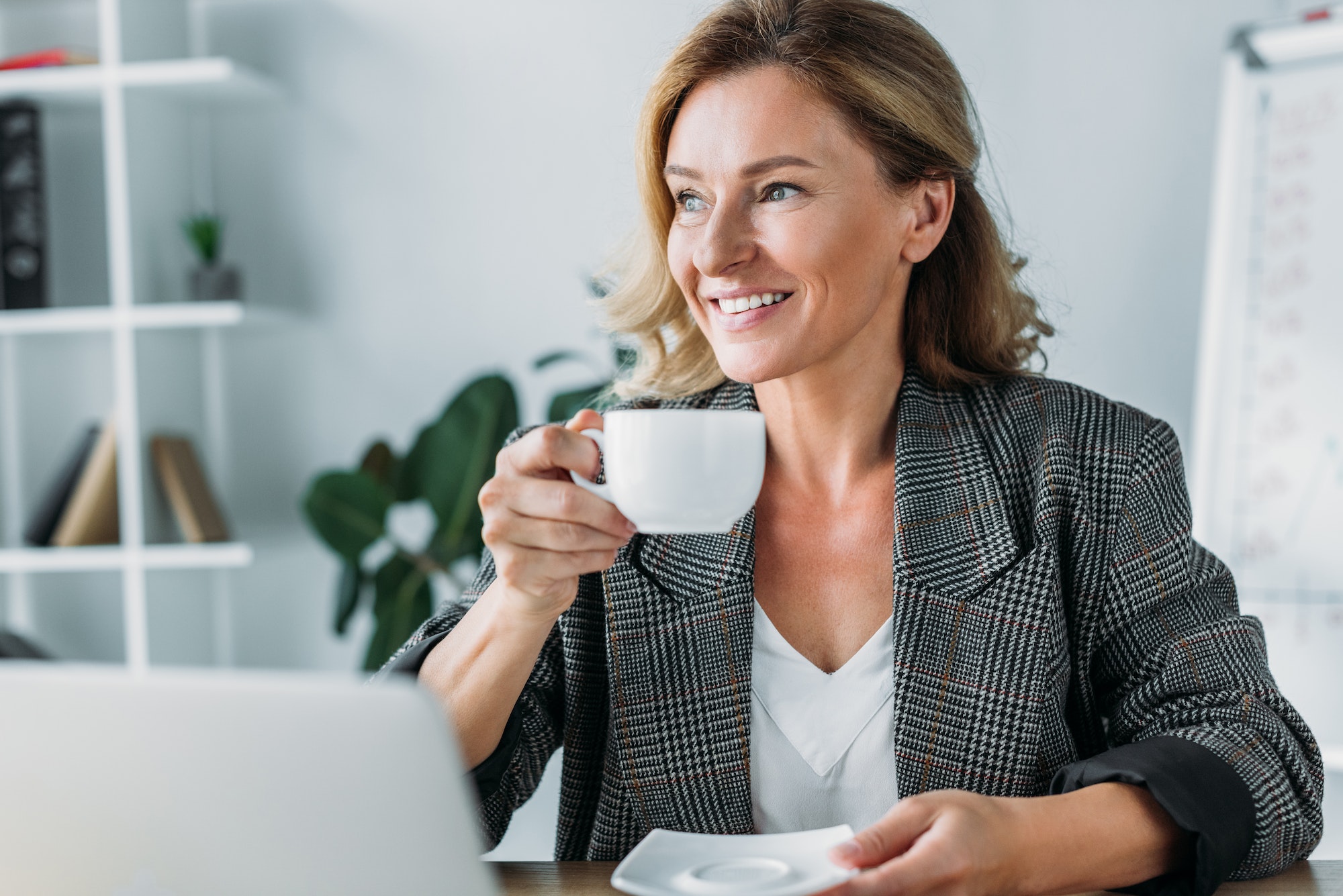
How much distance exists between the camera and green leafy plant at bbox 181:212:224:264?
2.54m

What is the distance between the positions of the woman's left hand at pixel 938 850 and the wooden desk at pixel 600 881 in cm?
21

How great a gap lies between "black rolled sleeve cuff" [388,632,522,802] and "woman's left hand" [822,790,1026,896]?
426 mm

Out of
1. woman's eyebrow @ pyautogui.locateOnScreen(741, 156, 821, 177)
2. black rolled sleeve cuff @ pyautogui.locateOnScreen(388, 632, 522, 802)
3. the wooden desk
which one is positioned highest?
woman's eyebrow @ pyautogui.locateOnScreen(741, 156, 821, 177)

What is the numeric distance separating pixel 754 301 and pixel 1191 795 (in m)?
0.60

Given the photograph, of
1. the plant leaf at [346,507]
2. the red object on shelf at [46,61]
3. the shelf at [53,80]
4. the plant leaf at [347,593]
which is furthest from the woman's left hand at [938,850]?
the red object on shelf at [46,61]

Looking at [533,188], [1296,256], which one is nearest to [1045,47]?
[1296,256]

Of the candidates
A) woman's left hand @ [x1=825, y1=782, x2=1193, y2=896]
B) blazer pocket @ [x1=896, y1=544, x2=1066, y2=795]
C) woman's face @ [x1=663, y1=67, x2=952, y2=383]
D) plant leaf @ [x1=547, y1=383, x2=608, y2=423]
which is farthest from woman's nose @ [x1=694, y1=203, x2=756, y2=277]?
plant leaf @ [x1=547, y1=383, x2=608, y2=423]

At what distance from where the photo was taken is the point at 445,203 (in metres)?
2.69

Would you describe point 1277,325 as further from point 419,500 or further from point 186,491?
point 186,491

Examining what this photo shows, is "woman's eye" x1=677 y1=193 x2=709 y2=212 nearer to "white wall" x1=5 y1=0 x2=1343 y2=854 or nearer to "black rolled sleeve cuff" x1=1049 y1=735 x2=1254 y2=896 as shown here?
"black rolled sleeve cuff" x1=1049 y1=735 x2=1254 y2=896

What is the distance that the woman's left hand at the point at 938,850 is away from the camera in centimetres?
75

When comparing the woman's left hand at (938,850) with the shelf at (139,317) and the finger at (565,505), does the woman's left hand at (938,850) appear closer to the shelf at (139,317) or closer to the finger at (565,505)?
the finger at (565,505)

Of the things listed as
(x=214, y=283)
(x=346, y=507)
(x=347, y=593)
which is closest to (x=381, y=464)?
(x=346, y=507)

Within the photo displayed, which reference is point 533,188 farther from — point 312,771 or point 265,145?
point 312,771
